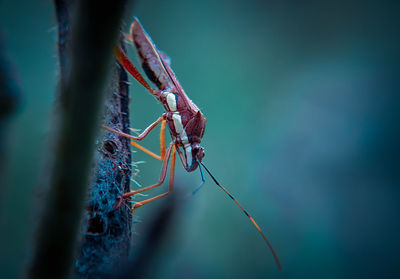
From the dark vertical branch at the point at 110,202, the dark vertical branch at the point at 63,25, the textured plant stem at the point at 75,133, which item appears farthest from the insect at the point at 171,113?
the textured plant stem at the point at 75,133

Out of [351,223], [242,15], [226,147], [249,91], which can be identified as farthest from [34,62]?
[351,223]

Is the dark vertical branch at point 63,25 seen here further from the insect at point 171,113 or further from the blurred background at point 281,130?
the blurred background at point 281,130

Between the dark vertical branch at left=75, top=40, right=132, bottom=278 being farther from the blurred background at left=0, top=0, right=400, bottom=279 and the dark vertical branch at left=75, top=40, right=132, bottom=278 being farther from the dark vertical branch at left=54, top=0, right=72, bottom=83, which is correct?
the blurred background at left=0, top=0, right=400, bottom=279

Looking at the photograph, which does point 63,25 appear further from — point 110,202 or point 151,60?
point 151,60

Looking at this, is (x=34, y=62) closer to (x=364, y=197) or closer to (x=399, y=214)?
(x=364, y=197)

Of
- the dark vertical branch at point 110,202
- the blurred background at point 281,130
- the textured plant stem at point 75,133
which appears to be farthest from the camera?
the blurred background at point 281,130

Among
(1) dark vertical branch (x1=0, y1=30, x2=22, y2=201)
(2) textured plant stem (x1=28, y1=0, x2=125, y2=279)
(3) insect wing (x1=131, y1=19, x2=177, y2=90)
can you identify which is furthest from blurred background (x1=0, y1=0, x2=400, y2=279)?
(2) textured plant stem (x1=28, y1=0, x2=125, y2=279)
